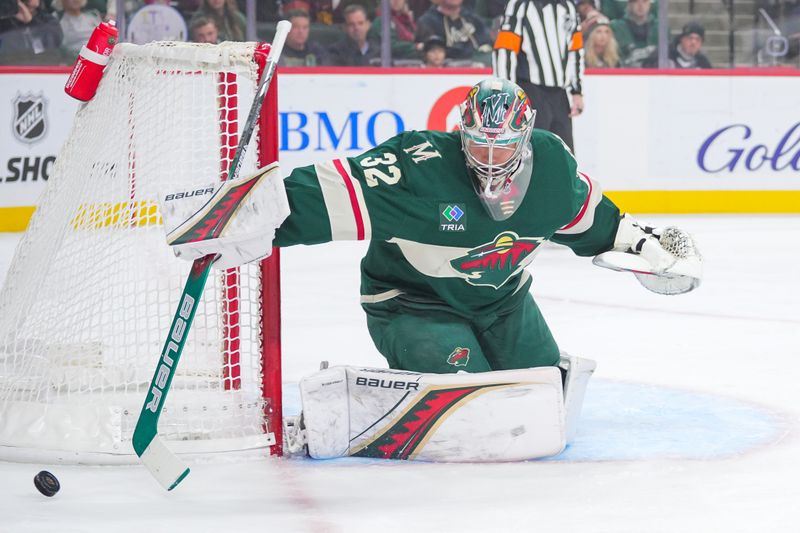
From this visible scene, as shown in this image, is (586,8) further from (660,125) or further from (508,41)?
(508,41)

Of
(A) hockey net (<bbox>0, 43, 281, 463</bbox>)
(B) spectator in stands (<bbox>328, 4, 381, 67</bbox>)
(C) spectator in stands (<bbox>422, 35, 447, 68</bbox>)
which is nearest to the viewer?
(A) hockey net (<bbox>0, 43, 281, 463</bbox>)

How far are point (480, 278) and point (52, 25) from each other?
4817 mm

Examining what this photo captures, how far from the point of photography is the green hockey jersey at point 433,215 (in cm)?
237

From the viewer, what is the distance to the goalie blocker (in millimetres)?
2420

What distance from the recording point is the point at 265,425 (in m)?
2.53

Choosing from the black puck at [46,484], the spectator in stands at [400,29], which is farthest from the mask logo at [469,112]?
the spectator in stands at [400,29]

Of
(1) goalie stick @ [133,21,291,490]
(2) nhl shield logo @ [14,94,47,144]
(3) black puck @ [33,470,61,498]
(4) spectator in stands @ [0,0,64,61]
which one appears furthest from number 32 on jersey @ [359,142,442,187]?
(4) spectator in stands @ [0,0,64,61]

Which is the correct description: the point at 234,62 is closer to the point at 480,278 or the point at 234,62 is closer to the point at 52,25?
the point at 480,278

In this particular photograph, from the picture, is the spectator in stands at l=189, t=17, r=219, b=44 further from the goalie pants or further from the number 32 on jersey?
the number 32 on jersey

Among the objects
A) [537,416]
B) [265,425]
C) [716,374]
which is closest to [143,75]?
[265,425]

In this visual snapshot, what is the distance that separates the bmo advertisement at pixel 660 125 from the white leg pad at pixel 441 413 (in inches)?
180

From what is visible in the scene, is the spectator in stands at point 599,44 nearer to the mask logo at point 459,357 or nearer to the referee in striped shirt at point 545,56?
the referee in striped shirt at point 545,56

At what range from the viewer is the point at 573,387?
259cm

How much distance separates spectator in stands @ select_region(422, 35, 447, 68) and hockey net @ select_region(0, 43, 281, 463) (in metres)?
4.55
